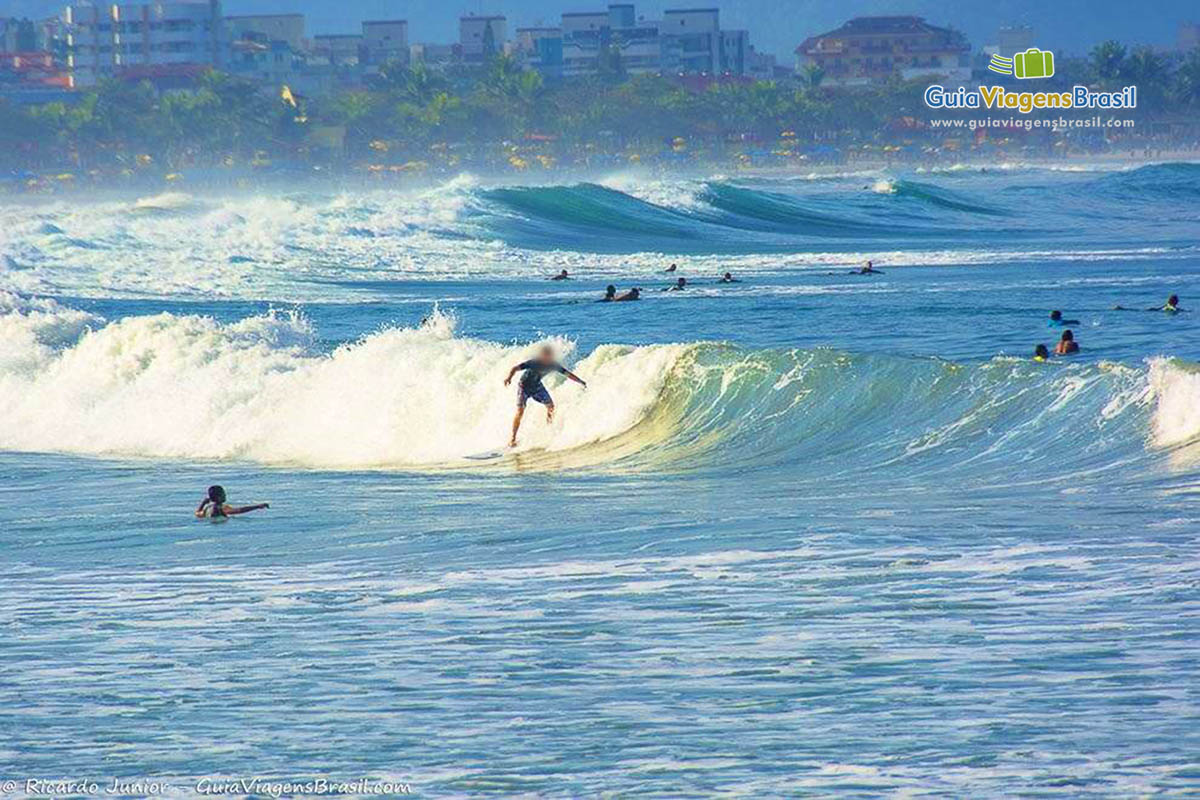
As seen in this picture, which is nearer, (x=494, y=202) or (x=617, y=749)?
(x=617, y=749)

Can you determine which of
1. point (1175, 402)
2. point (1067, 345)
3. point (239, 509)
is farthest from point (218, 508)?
point (1067, 345)

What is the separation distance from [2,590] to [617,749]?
20.3 ft

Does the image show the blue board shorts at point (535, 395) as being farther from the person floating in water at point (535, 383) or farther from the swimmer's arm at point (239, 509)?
the swimmer's arm at point (239, 509)

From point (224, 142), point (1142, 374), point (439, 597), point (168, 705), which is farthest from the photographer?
point (224, 142)

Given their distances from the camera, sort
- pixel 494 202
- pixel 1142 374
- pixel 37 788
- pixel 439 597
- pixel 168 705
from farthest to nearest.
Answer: pixel 494 202
pixel 1142 374
pixel 439 597
pixel 168 705
pixel 37 788

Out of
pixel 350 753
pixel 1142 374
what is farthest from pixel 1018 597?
pixel 1142 374

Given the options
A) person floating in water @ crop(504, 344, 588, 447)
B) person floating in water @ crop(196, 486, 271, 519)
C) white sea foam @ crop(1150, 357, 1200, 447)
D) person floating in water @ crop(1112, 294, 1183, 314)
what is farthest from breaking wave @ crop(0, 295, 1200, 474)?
person floating in water @ crop(1112, 294, 1183, 314)

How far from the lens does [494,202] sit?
244 feet

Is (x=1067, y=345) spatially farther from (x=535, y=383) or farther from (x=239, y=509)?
(x=239, y=509)

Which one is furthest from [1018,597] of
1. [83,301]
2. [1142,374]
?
[83,301]

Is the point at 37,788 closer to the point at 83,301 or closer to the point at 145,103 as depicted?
the point at 83,301

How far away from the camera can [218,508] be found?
16.7m

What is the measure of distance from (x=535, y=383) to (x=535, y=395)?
0.51ft

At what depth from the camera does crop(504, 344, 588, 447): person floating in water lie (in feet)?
71.6
